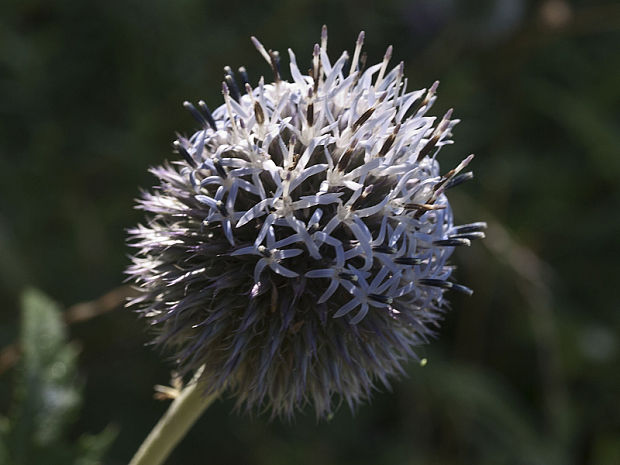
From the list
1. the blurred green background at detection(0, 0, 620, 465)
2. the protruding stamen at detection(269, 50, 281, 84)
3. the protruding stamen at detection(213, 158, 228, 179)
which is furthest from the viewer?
the blurred green background at detection(0, 0, 620, 465)

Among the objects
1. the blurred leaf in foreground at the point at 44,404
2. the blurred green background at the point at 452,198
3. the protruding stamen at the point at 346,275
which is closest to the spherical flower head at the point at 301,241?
the protruding stamen at the point at 346,275

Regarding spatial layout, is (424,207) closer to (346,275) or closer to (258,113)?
(346,275)

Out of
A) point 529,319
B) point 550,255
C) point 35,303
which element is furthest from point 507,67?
point 35,303

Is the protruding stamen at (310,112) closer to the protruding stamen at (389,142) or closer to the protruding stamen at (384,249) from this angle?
the protruding stamen at (389,142)

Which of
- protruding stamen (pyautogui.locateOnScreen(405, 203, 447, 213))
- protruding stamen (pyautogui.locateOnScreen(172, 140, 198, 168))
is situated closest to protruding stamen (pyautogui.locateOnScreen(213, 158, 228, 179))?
protruding stamen (pyautogui.locateOnScreen(172, 140, 198, 168))

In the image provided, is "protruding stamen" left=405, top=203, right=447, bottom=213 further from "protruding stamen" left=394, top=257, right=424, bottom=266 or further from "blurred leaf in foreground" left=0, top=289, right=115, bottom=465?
"blurred leaf in foreground" left=0, top=289, right=115, bottom=465

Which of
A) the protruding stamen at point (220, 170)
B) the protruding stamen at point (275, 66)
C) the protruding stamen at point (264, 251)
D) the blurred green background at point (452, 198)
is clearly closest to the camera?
the protruding stamen at point (264, 251)
